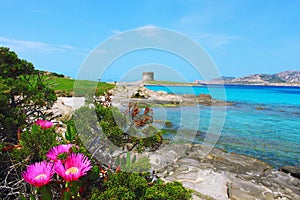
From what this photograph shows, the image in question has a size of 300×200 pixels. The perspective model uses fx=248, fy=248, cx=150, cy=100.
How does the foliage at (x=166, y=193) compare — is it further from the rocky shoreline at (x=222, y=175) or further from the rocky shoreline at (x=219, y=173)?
the rocky shoreline at (x=222, y=175)

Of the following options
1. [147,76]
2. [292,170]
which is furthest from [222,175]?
[147,76]

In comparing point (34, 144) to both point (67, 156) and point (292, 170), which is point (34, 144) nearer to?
point (67, 156)

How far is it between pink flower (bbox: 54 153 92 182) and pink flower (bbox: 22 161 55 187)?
74 mm

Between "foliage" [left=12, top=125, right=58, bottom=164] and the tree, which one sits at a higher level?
the tree

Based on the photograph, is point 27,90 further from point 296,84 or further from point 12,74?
point 296,84

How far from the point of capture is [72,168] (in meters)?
1.57

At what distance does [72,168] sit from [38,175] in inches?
8.3

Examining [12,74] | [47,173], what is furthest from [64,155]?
[12,74]

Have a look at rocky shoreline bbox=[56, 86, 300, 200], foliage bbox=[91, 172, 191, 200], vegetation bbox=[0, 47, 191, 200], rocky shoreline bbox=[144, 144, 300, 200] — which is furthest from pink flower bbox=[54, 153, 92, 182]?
rocky shoreline bbox=[144, 144, 300, 200]

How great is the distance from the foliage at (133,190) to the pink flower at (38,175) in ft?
1.11

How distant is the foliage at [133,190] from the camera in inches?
66.0

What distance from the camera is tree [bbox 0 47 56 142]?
250cm

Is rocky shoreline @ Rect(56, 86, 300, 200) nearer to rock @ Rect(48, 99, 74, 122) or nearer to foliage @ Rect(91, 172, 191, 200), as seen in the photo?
rock @ Rect(48, 99, 74, 122)

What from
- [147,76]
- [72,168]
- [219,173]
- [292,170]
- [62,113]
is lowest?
Answer: [292,170]
